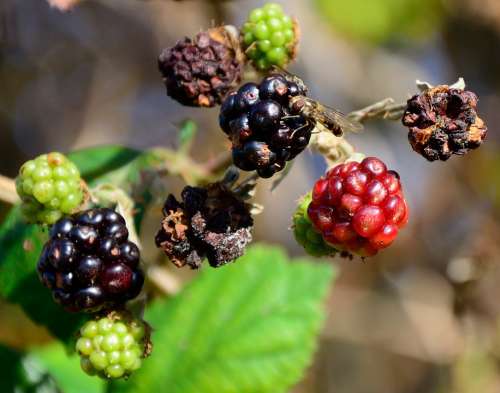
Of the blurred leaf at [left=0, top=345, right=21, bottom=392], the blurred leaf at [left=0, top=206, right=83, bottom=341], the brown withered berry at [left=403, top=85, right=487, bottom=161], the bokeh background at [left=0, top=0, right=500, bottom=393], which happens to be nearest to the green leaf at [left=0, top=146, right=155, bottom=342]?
the blurred leaf at [left=0, top=206, right=83, bottom=341]

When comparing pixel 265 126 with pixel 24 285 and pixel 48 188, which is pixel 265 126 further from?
pixel 24 285

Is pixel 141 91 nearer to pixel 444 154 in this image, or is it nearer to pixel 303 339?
pixel 303 339

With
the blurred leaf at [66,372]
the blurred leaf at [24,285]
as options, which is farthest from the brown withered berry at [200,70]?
the blurred leaf at [66,372]

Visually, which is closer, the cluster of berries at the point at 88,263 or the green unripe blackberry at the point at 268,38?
the cluster of berries at the point at 88,263

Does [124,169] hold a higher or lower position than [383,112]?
lower

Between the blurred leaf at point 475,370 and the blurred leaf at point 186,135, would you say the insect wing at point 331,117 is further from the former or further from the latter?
the blurred leaf at point 475,370

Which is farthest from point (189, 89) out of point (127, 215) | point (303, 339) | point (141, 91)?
point (141, 91)

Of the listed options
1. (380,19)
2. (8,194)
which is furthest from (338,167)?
(380,19)
